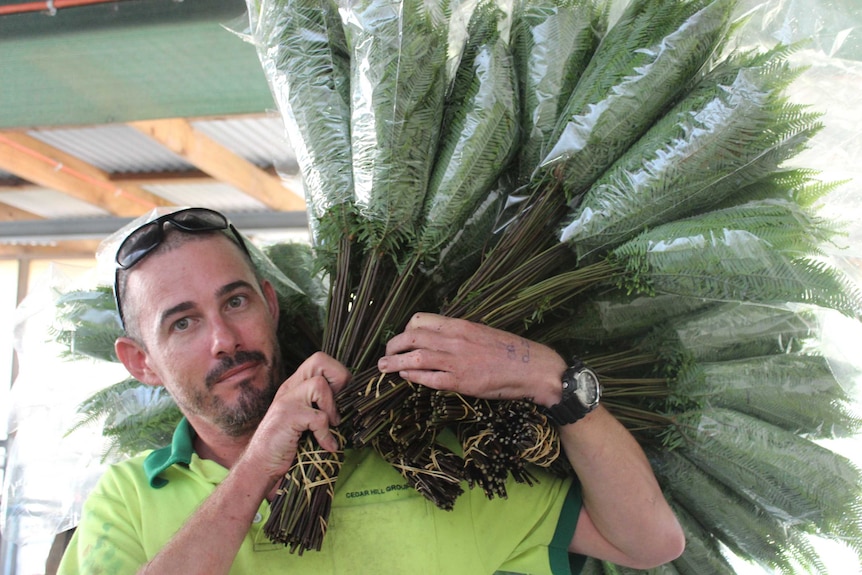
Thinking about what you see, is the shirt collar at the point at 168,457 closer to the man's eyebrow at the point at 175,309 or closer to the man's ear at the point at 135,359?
the man's ear at the point at 135,359

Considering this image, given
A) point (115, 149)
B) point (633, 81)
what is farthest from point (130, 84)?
point (115, 149)

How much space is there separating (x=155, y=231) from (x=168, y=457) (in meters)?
0.45

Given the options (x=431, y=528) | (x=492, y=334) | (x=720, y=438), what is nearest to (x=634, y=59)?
(x=492, y=334)

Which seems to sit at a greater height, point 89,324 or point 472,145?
point 472,145

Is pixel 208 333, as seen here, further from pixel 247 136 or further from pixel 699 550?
pixel 247 136

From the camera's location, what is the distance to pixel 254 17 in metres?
1.34

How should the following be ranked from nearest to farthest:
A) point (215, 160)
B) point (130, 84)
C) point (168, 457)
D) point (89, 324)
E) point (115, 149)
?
point (168, 457)
point (89, 324)
point (130, 84)
point (215, 160)
point (115, 149)

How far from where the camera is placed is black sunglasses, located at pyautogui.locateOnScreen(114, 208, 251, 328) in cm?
140

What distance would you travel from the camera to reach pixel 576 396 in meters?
1.13

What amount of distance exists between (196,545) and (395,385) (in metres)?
0.40

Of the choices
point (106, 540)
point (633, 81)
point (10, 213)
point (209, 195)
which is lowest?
point (10, 213)

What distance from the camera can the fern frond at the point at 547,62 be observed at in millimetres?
1254

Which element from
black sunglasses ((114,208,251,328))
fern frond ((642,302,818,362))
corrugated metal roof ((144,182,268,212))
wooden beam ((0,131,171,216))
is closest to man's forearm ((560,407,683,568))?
fern frond ((642,302,818,362))

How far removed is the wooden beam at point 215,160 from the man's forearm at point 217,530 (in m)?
1.93
